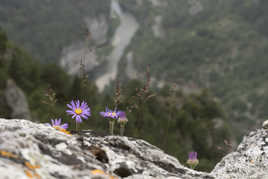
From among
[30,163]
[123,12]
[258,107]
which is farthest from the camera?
[123,12]

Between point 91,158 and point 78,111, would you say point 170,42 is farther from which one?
point 91,158

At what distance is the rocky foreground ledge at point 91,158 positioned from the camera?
215 cm

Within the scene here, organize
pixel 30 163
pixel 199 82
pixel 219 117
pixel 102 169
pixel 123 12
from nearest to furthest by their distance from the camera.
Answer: pixel 30 163, pixel 102 169, pixel 219 117, pixel 199 82, pixel 123 12

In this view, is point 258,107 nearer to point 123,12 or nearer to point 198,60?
point 198,60

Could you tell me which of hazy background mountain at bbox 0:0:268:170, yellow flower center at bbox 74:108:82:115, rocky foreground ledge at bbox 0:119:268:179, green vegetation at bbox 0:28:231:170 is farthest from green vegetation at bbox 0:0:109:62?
rocky foreground ledge at bbox 0:119:268:179

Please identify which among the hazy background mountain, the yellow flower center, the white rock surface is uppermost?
the hazy background mountain

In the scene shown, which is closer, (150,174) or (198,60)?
(150,174)

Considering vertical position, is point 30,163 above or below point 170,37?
below

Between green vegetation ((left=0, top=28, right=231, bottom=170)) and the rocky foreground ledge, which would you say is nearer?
the rocky foreground ledge

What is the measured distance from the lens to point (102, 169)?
2.53 metres

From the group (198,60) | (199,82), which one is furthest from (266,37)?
(199,82)

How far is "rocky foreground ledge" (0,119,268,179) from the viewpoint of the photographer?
2.15 metres

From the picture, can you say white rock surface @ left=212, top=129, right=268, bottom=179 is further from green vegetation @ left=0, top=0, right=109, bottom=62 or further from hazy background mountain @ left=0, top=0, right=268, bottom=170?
green vegetation @ left=0, top=0, right=109, bottom=62

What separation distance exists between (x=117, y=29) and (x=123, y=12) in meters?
17.9
